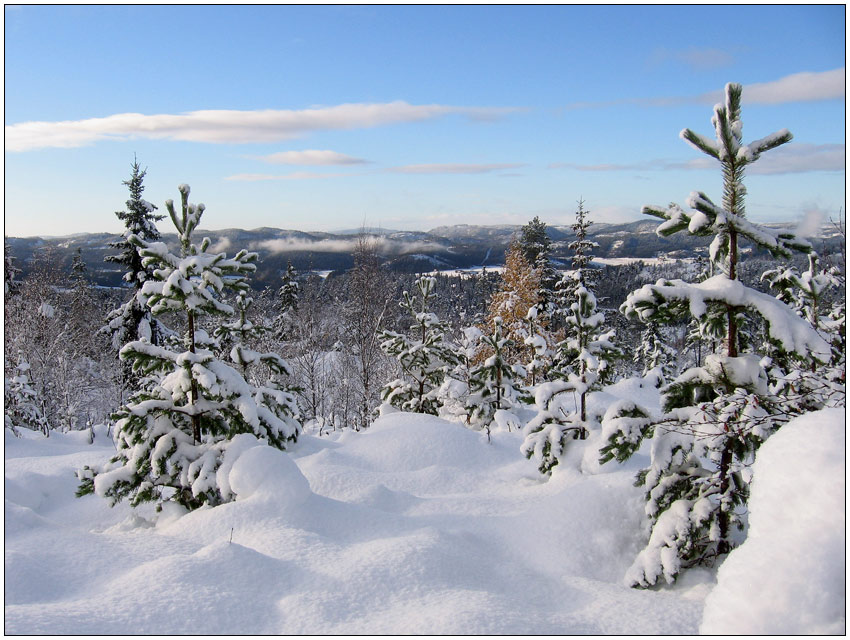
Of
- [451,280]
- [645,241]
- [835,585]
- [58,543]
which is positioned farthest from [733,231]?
[645,241]

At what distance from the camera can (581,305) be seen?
7789mm

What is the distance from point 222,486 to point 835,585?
5.78m

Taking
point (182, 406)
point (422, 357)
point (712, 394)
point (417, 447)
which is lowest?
point (417, 447)

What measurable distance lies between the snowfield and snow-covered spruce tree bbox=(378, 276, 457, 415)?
22.5 ft

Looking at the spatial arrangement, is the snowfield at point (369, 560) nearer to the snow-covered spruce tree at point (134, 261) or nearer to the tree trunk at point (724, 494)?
the tree trunk at point (724, 494)

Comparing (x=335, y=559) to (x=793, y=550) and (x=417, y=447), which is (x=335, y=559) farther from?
(x=417, y=447)

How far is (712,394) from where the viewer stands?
5.01m

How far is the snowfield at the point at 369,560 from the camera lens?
348 cm

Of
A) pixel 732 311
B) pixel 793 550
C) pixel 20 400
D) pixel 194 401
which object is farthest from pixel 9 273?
pixel 793 550

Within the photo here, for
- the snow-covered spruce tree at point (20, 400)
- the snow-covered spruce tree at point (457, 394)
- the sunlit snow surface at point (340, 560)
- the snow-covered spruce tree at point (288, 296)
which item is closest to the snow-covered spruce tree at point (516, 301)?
the snow-covered spruce tree at point (457, 394)

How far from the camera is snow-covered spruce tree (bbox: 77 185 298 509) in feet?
20.7

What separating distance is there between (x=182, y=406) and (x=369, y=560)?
347 centimetres

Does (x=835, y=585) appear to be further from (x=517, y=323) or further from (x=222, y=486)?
(x=517, y=323)

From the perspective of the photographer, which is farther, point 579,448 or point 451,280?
point 451,280
